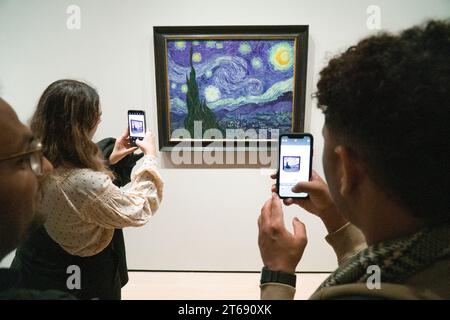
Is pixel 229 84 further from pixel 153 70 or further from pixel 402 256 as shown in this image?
pixel 402 256

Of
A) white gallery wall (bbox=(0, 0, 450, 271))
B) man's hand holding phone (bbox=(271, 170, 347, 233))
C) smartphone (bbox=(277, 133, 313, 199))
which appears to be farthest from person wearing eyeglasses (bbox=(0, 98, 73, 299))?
white gallery wall (bbox=(0, 0, 450, 271))

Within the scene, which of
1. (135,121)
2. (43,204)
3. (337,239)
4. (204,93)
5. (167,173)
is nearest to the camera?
(337,239)

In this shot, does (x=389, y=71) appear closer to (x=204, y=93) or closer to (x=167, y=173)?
(x=204, y=93)

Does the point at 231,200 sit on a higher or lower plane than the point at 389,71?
lower

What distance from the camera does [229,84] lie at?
174 centimetres

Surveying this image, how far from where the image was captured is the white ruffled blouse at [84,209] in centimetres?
80

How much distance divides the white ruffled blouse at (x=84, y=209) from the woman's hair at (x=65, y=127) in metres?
0.04

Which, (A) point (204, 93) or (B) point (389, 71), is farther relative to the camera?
(A) point (204, 93)

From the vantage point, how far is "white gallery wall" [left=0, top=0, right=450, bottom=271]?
168 centimetres

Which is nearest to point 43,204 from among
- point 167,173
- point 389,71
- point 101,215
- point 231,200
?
point 101,215

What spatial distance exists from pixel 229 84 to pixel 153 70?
41 cm

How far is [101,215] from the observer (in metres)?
0.83
